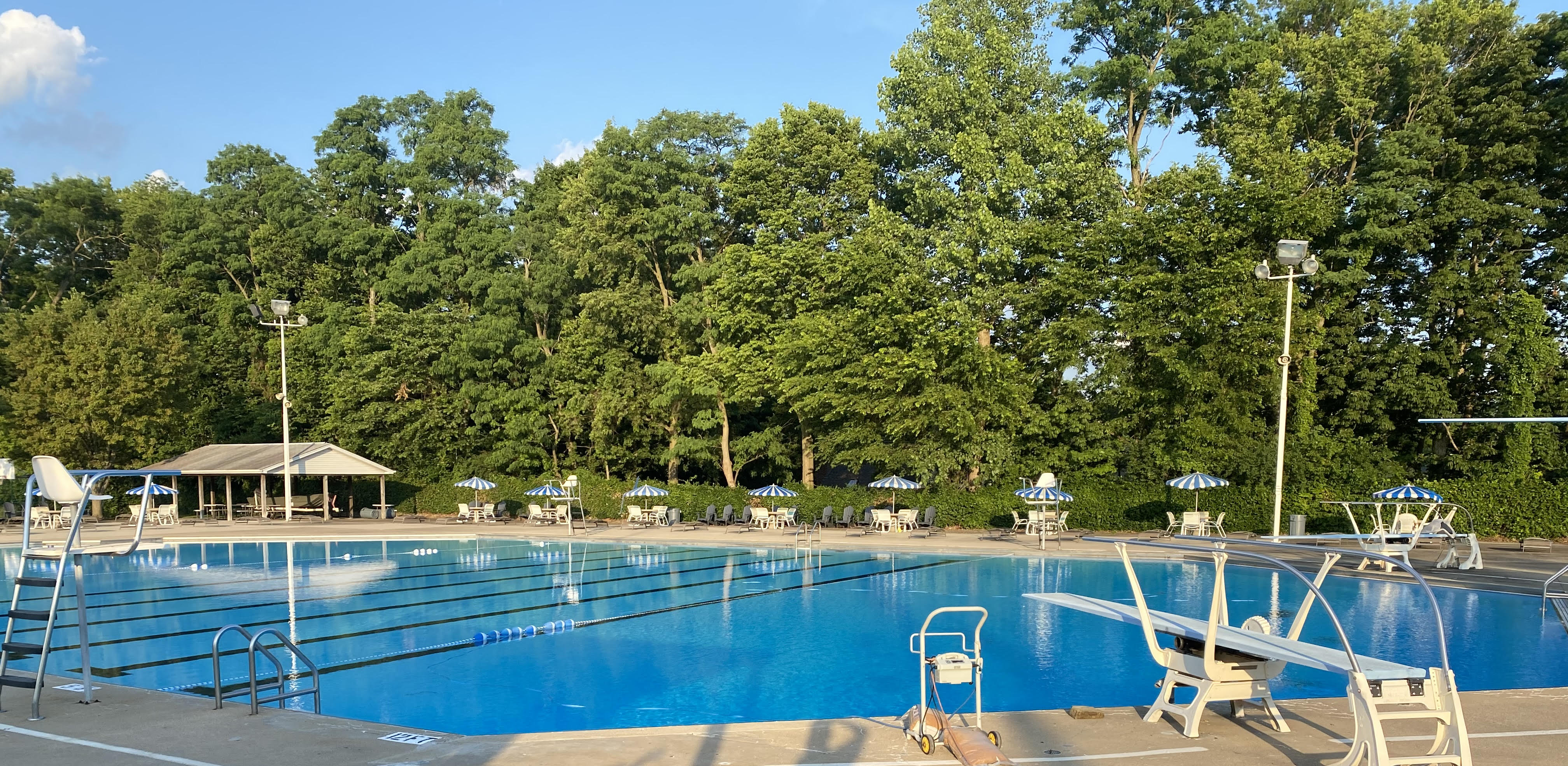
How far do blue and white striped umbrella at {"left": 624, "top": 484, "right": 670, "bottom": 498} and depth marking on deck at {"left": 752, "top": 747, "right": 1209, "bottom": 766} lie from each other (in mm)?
24427

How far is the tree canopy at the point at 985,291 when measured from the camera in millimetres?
28297

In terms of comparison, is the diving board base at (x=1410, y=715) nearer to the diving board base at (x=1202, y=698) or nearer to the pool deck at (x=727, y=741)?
the pool deck at (x=727, y=741)

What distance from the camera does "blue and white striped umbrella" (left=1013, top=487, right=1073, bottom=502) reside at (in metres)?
22.7

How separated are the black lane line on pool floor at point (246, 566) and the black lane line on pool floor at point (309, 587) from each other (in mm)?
22

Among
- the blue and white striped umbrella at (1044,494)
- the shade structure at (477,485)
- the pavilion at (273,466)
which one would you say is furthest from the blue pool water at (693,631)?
the shade structure at (477,485)

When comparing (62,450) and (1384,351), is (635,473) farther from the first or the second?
(1384,351)

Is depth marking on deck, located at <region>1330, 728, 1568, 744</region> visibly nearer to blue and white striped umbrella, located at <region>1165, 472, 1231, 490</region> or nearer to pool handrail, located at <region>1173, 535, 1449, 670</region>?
pool handrail, located at <region>1173, 535, 1449, 670</region>

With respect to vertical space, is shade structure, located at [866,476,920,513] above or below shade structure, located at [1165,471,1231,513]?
below

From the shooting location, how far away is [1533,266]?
29.5 metres

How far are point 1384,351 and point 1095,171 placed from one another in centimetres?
999

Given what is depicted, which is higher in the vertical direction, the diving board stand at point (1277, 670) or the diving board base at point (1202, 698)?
the diving board stand at point (1277, 670)

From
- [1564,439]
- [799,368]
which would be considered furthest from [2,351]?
[1564,439]

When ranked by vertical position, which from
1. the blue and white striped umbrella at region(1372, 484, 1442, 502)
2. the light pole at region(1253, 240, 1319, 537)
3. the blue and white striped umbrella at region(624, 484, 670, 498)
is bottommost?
the blue and white striped umbrella at region(624, 484, 670, 498)

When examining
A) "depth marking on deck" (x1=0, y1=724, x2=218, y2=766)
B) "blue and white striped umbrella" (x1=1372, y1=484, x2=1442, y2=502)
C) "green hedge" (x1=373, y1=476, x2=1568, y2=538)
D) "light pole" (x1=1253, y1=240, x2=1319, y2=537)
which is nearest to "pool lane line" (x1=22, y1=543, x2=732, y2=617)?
"green hedge" (x1=373, y1=476, x2=1568, y2=538)
